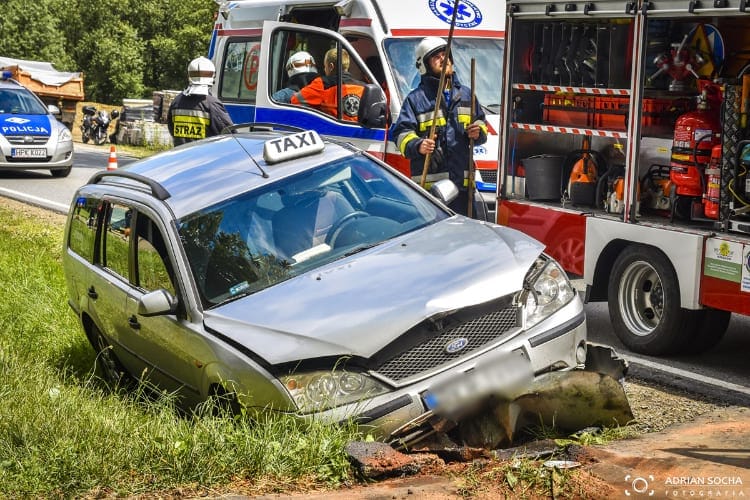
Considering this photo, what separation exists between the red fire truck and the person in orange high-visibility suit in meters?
2.55

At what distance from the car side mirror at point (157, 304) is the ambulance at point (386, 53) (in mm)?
5367

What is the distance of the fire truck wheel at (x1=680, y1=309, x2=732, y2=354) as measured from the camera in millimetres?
7957

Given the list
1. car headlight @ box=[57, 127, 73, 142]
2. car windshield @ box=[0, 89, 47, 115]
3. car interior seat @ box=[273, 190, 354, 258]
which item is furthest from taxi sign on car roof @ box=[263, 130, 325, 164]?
car windshield @ box=[0, 89, 47, 115]

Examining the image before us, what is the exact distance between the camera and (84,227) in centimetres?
775

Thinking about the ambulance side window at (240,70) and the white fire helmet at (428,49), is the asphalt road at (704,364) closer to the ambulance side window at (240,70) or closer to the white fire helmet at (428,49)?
the white fire helmet at (428,49)

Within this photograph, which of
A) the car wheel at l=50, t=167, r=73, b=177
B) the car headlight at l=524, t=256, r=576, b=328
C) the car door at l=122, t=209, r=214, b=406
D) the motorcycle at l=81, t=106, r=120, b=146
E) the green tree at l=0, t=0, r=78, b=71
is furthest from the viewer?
the green tree at l=0, t=0, r=78, b=71

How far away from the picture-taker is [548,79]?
942 cm

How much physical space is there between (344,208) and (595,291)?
2739 millimetres

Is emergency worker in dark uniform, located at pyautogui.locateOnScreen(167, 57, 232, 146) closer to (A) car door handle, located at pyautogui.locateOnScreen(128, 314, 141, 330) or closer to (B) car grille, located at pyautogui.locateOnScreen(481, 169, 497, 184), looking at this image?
(B) car grille, located at pyautogui.locateOnScreen(481, 169, 497, 184)

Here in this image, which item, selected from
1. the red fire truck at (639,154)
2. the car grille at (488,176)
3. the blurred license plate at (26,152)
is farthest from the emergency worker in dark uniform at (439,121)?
the blurred license plate at (26,152)

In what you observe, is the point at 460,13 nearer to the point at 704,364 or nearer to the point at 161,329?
the point at 704,364

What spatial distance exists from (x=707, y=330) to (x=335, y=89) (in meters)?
5.04

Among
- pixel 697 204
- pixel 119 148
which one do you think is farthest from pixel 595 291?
pixel 119 148

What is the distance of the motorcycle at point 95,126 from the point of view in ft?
109
